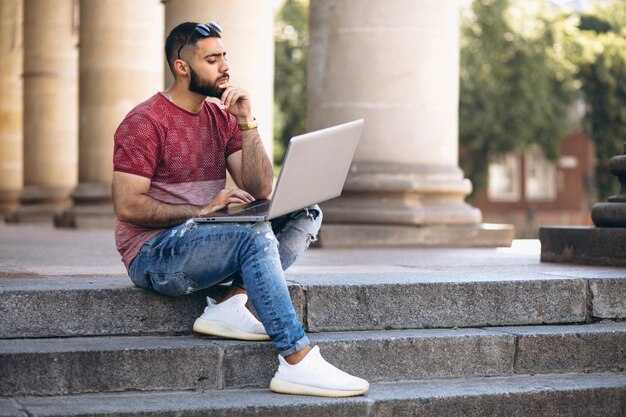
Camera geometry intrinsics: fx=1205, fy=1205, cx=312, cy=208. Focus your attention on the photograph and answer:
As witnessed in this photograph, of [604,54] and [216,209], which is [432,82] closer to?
[216,209]

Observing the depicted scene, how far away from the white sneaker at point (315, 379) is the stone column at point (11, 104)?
56.0 ft

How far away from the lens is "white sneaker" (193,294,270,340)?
564 centimetres

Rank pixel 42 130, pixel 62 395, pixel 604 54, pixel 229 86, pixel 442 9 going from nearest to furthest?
pixel 62 395 → pixel 229 86 → pixel 442 9 → pixel 42 130 → pixel 604 54

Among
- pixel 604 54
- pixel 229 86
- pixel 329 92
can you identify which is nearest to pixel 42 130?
pixel 329 92

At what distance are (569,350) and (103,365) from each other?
94.9 inches

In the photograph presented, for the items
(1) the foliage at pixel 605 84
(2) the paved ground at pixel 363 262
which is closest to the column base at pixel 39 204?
(2) the paved ground at pixel 363 262

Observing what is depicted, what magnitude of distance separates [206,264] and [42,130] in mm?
14399

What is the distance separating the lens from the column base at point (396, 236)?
417 inches

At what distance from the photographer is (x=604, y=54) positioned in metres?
37.3

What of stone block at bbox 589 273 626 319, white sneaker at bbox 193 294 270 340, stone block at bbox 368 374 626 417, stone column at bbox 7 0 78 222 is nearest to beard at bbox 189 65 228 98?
white sneaker at bbox 193 294 270 340

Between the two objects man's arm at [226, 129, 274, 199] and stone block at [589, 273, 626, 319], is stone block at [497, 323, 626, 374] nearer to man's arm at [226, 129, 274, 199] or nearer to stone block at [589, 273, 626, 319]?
stone block at [589, 273, 626, 319]

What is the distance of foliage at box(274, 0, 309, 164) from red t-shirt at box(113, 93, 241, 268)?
2759 cm

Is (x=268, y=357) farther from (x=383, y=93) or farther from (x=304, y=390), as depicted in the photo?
(x=383, y=93)

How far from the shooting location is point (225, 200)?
5.61m
